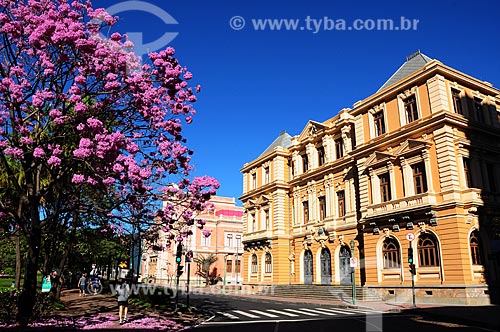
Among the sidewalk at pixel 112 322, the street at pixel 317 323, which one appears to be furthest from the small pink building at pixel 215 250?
the sidewalk at pixel 112 322

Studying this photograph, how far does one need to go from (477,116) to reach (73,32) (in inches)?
984

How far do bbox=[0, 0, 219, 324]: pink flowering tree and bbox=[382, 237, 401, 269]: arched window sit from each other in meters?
16.6

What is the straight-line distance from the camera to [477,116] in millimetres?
26172

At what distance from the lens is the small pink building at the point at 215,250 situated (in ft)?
198

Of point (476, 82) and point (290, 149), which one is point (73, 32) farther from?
point (290, 149)

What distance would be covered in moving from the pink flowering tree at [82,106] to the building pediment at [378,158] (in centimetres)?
1637

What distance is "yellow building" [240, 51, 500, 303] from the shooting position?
73.8 ft

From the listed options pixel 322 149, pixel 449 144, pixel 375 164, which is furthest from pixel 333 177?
pixel 449 144


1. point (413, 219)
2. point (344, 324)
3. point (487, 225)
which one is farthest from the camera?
point (413, 219)

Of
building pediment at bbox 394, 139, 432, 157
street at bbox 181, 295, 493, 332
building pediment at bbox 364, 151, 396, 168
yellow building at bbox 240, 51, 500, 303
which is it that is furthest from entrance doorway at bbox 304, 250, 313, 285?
street at bbox 181, 295, 493, 332

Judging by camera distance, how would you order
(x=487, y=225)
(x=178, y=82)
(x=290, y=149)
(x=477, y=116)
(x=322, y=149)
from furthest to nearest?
1. (x=290, y=149)
2. (x=322, y=149)
3. (x=477, y=116)
4. (x=487, y=225)
5. (x=178, y=82)

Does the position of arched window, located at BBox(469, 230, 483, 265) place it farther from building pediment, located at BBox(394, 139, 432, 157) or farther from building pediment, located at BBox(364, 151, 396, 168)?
building pediment, located at BBox(364, 151, 396, 168)

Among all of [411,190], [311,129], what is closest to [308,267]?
[311,129]

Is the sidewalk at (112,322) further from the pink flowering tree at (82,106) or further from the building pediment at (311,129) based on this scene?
the building pediment at (311,129)
